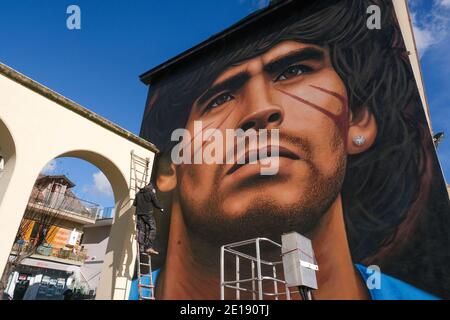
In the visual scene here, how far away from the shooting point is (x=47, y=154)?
651 centimetres

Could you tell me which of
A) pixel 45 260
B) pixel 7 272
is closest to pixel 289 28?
pixel 7 272

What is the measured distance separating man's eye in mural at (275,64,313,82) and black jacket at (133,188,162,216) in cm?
416

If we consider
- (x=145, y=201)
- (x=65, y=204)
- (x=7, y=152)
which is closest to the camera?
(x=7, y=152)

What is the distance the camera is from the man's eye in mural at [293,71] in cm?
707

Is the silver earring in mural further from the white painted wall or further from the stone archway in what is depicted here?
the stone archway

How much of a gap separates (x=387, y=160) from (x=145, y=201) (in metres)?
5.40

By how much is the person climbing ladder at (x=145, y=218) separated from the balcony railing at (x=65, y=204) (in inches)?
473

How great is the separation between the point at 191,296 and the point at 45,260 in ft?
59.1

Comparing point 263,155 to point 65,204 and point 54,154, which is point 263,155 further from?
point 65,204

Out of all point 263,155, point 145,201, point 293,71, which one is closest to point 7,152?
point 145,201

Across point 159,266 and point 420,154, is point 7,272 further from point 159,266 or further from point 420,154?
point 420,154

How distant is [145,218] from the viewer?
24.3ft

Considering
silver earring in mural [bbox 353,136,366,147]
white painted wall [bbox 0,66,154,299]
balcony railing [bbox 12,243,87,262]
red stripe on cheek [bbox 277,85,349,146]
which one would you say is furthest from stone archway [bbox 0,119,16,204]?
balcony railing [bbox 12,243,87,262]

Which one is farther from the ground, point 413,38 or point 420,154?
point 413,38
